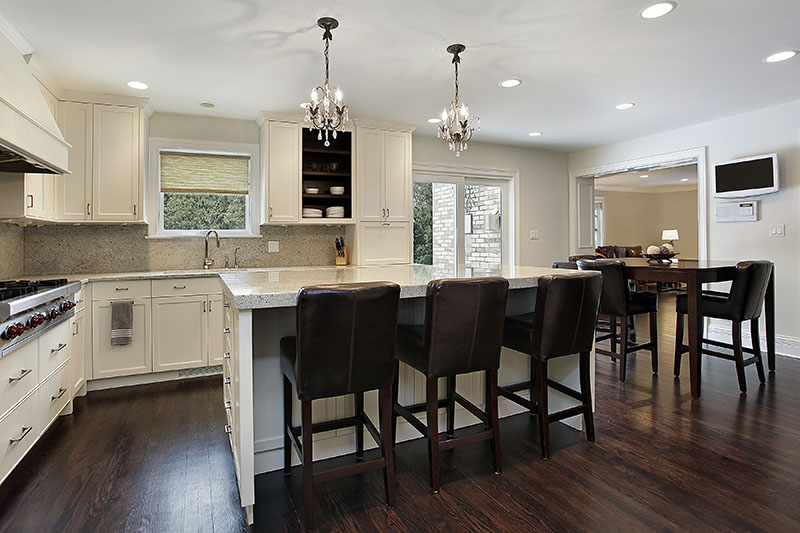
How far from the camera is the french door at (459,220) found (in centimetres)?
570

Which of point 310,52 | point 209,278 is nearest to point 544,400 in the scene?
point 310,52

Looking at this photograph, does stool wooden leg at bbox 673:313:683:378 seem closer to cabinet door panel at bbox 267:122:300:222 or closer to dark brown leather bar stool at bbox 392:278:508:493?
dark brown leather bar stool at bbox 392:278:508:493

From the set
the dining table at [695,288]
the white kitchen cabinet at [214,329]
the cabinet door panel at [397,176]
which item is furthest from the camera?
the cabinet door panel at [397,176]

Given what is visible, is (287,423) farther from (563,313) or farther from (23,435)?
(563,313)

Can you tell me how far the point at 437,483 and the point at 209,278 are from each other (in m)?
2.76

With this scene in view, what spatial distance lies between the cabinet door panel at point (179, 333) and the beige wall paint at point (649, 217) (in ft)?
32.7

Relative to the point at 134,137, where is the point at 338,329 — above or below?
below

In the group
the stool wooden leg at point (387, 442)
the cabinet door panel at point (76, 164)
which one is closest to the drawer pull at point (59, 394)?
the cabinet door panel at point (76, 164)

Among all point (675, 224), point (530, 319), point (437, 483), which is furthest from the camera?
point (675, 224)

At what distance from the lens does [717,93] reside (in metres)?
3.99

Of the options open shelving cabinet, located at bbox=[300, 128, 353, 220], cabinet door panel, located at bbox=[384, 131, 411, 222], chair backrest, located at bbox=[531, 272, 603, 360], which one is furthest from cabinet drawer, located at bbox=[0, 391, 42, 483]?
cabinet door panel, located at bbox=[384, 131, 411, 222]

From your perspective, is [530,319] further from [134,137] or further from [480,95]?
[134,137]

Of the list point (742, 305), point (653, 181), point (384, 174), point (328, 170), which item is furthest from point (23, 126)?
point (653, 181)

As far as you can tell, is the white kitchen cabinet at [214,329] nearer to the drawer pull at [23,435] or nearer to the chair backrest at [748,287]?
the drawer pull at [23,435]
